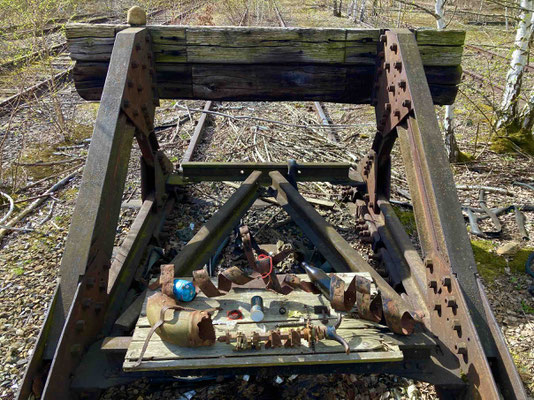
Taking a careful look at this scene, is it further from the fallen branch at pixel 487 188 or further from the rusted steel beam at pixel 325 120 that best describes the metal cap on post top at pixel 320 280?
the rusted steel beam at pixel 325 120

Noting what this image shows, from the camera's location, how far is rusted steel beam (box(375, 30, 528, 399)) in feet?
6.58

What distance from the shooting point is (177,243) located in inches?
175

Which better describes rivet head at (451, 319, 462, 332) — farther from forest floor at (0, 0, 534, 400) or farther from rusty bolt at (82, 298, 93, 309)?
rusty bolt at (82, 298, 93, 309)

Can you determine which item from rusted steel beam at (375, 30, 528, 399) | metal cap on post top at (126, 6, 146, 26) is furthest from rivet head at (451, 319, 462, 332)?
metal cap on post top at (126, 6, 146, 26)

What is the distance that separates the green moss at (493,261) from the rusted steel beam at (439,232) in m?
1.80

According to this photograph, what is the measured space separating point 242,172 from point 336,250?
70.5 inches

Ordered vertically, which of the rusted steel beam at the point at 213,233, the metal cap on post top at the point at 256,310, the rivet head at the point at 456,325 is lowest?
the rusted steel beam at the point at 213,233

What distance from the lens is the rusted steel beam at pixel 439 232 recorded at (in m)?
2.01

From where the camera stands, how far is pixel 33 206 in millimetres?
5074

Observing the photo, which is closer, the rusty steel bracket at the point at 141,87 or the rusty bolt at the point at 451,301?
the rusty bolt at the point at 451,301

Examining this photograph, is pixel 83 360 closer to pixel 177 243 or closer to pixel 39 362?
pixel 39 362

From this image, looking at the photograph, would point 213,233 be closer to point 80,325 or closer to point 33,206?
point 80,325

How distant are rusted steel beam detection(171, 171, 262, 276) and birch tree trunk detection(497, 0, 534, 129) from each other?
4.68 meters

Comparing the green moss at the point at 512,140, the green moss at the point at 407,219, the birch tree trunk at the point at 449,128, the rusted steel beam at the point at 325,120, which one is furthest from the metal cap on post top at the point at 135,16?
the green moss at the point at 512,140
